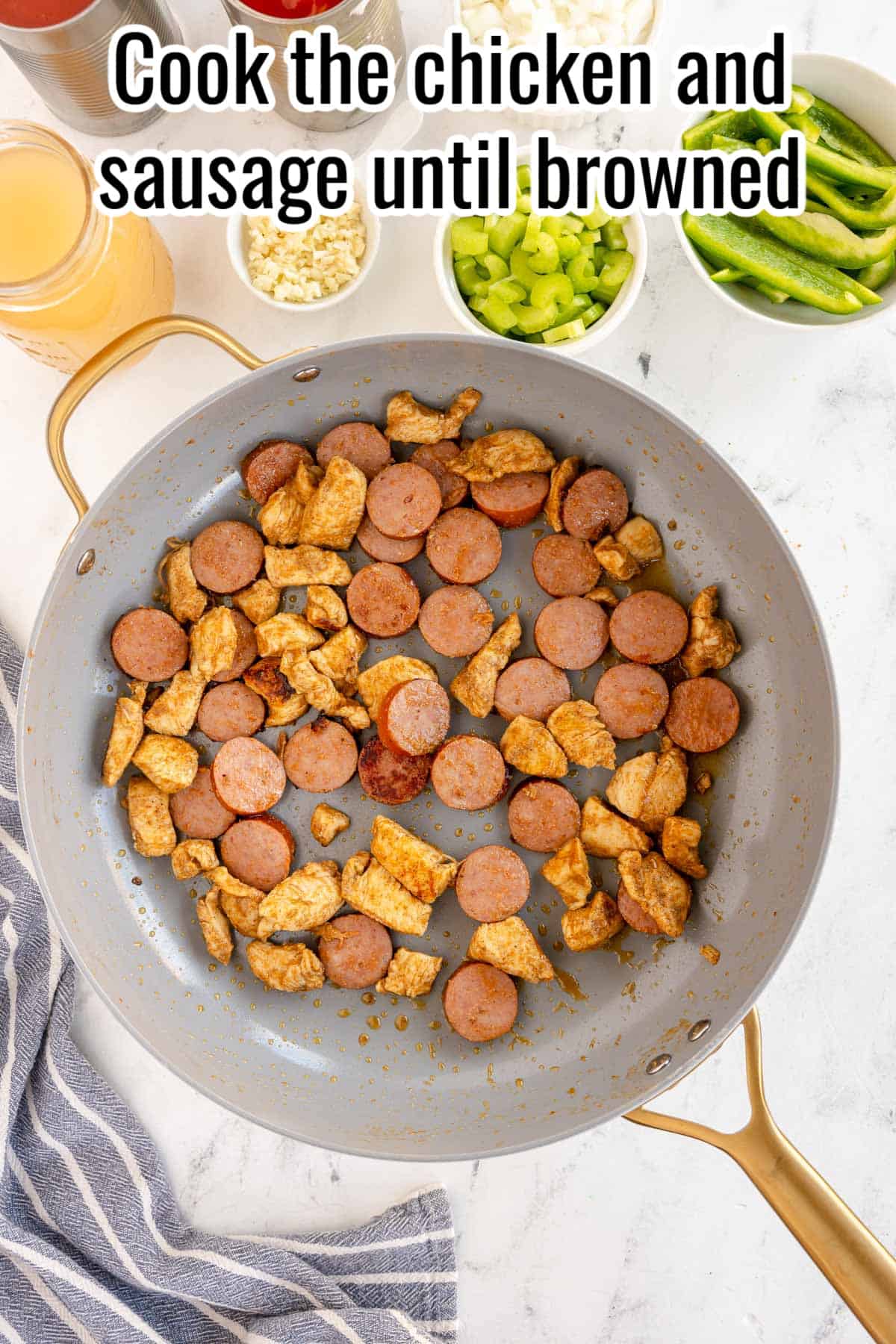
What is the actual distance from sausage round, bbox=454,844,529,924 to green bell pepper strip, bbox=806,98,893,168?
125 cm

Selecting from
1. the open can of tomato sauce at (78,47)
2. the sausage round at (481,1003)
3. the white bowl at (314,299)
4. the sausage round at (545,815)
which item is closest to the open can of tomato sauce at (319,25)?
the open can of tomato sauce at (78,47)

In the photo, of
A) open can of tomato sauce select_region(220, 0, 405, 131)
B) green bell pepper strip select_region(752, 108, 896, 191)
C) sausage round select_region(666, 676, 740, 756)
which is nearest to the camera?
open can of tomato sauce select_region(220, 0, 405, 131)

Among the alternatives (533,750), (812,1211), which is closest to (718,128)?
(533,750)

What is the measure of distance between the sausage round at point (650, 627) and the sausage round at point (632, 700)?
0.03m

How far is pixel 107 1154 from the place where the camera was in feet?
5.95

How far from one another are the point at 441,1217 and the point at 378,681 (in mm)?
939

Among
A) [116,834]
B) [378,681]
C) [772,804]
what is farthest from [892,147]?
[116,834]

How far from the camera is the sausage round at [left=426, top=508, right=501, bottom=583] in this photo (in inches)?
69.1

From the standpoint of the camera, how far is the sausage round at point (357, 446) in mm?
1751

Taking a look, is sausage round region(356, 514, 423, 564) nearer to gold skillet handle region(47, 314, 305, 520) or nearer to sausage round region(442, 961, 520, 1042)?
gold skillet handle region(47, 314, 305, 520)

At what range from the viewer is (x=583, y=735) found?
1.71 m

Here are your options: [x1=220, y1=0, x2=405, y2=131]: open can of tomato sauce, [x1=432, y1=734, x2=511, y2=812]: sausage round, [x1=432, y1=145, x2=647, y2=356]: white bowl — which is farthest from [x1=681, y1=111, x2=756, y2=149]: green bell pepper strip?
[x1=432, y1=734, x2=511, y2=812]: sausage round

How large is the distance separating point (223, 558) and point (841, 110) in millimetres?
1236

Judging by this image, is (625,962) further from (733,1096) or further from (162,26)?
(162,26)
